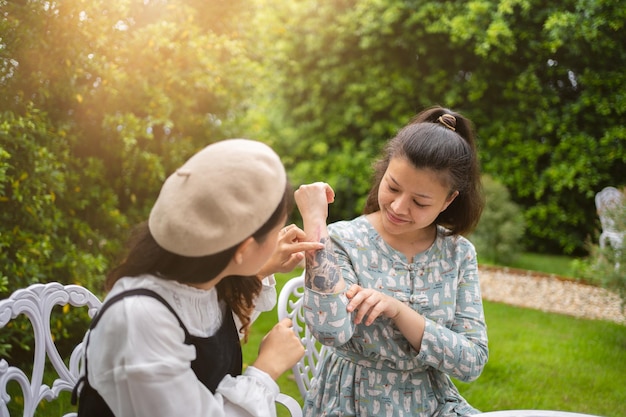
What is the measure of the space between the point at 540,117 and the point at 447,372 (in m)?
7.55

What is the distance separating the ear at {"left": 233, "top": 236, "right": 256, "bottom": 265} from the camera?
1313 millimetres

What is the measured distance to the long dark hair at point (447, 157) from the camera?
1.94m

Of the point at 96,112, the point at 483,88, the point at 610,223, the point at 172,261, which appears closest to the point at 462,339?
the point at 172,261

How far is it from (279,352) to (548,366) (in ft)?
12.4

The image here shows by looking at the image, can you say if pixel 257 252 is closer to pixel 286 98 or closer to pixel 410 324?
pixel 410 324

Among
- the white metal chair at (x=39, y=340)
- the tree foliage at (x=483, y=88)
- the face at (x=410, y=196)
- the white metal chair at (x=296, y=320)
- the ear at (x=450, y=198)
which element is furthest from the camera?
the tree foliage at (x=483, y=88)

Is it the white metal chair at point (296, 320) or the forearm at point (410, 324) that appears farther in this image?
the white metal chair at point (296, 320)

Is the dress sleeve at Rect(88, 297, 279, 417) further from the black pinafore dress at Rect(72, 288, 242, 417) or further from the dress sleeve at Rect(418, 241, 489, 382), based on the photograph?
the dress sleeve at Rect(418, 241, 489, 382)

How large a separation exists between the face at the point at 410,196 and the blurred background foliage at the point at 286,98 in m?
0.55

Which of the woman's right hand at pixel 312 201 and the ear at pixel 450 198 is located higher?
the woman's right hand at pixel 312 201

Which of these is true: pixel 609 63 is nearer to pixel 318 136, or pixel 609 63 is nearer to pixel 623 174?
pixel 623 174

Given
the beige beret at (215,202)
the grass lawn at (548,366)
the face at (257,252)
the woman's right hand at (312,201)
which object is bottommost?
the grass lawn at (548,366)

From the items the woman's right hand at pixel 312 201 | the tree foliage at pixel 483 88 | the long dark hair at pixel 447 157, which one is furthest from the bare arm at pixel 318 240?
the tree foliage at pixel 483 88

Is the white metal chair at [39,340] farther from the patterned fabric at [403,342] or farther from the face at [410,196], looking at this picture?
the face at [410,196]
